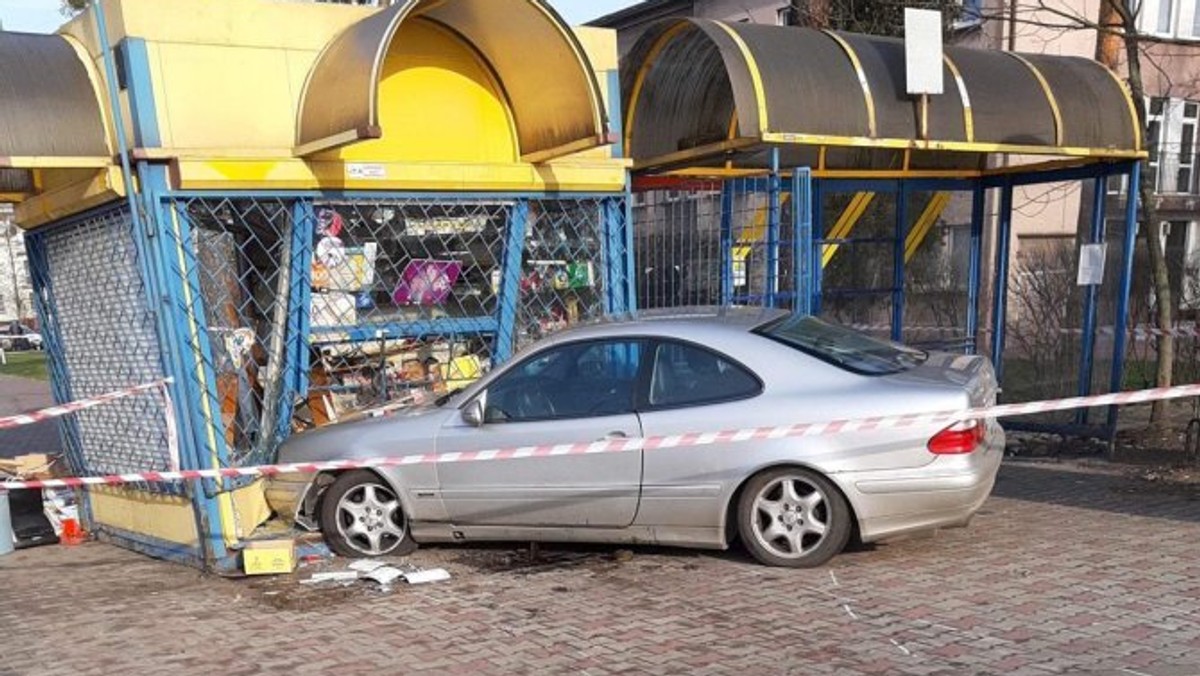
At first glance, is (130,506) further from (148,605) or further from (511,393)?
(511,393)

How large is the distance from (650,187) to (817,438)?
4977mm

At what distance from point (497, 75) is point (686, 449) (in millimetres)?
3837

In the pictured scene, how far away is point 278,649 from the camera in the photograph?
4.70m

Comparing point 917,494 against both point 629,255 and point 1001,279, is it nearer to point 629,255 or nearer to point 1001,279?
point 629,255

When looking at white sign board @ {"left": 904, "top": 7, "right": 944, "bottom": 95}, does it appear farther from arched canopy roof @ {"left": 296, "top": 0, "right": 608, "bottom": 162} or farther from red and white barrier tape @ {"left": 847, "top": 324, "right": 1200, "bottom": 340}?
arched canopy roof @ {"left": 296, "top": 0, "right": 608, "bottom": 162}

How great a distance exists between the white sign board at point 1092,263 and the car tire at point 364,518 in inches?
258

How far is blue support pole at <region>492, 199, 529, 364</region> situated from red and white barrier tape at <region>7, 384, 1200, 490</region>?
196 centimetres

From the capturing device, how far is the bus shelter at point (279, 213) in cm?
610

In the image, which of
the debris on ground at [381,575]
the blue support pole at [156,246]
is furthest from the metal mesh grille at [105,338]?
the debris on ground at [381,575]

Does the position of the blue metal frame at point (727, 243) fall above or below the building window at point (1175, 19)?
below

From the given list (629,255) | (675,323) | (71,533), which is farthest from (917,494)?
A: (71,533)

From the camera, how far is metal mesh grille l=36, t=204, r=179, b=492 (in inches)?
256

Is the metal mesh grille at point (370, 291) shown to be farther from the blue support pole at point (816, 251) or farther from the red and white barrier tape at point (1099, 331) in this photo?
the red and white barrier tape at point (1099, 331)

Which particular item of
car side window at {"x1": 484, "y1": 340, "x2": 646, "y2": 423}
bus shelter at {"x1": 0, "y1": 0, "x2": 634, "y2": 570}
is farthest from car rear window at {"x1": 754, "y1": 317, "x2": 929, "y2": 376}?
bus shelter at {"x1": 0, "y1": 0, "x2": 634, "y2": 570}
